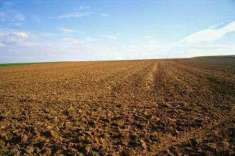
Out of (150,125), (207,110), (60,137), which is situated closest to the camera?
(60,137)

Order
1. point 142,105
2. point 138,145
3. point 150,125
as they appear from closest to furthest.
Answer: point 138,145 → point 150,125 → point 142,105

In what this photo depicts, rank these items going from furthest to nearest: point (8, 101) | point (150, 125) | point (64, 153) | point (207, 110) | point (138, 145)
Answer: point (8, 101), point (207, 110), point (150, 125), point (138, 145), point (64, 153)

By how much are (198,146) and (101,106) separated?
16.0 ft

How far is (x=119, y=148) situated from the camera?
5051 millimetres

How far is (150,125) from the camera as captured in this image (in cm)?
657

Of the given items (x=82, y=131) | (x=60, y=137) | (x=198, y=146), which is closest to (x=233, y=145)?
(x=198, y=146)

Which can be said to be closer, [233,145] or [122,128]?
[233,145]

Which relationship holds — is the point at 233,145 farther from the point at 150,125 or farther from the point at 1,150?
the point at 1,150

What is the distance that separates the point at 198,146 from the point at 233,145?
2.79 ft

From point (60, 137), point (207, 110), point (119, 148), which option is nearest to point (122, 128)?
point (119, 148)

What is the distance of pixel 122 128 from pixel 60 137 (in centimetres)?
191

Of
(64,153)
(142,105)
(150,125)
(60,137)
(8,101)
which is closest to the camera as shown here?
(64,153)

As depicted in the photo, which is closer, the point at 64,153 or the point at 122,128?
the point at 64,153

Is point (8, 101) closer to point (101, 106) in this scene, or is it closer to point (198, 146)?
point (101, 106)
